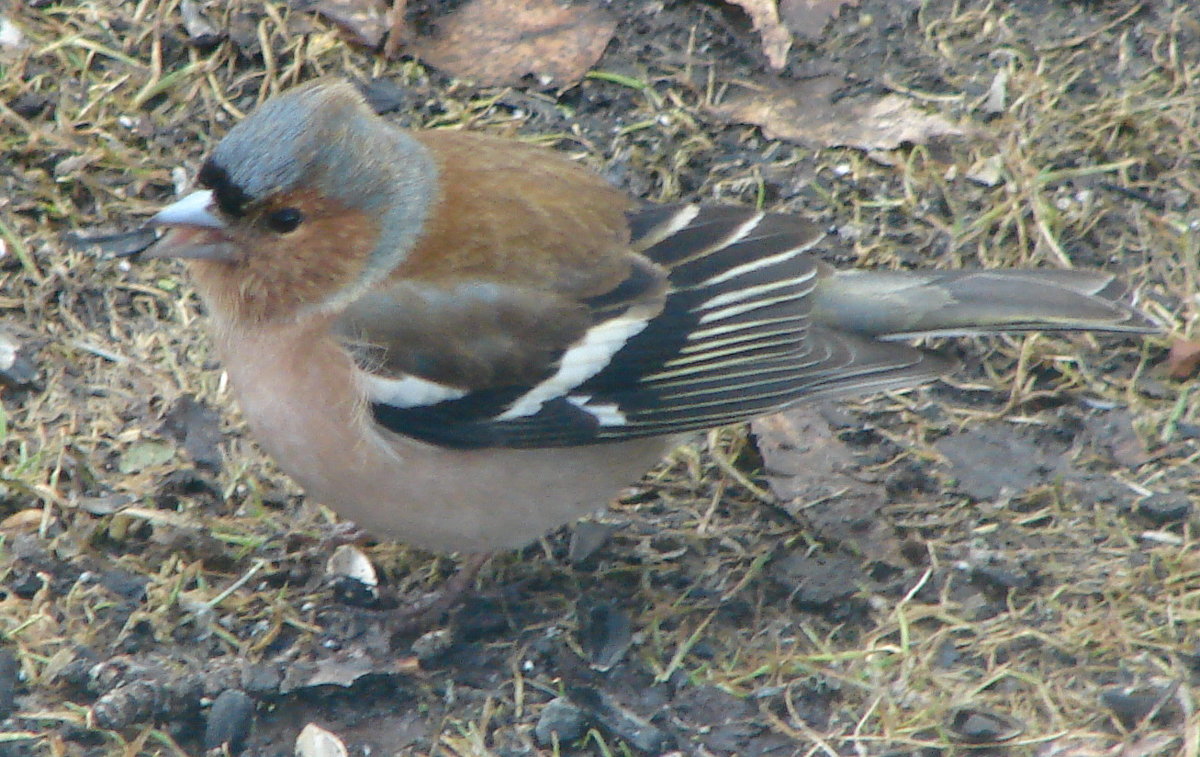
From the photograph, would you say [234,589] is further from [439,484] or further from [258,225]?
[258,225]

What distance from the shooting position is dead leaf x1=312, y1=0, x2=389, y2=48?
4.75m

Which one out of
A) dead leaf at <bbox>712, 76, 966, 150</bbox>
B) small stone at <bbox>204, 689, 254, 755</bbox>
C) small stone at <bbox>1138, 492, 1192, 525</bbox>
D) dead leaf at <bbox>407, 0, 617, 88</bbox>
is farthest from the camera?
dead leaf at <bbox>407, 0, 617, 88</bbox>

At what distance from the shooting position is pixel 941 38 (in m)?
4.84

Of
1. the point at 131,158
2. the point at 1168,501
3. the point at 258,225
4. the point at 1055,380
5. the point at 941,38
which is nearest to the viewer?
the point at 258,225

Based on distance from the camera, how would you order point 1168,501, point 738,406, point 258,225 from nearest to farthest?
1. point 258,225
2. point 738,406
3. point 1168,501

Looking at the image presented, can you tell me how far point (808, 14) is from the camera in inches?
191

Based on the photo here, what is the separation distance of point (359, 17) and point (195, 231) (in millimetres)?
1715

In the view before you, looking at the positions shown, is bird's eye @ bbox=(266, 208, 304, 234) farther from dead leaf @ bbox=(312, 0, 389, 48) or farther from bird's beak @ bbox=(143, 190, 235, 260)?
dead leaf @ bbox=(312, 0, 389, 48)

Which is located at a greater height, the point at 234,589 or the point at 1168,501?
the point at 234,589

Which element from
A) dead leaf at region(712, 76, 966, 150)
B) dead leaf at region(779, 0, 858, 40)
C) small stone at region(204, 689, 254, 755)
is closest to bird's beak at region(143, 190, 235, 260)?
small stone at region(204, 689, 254, 755)

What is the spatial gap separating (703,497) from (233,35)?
2080 mm

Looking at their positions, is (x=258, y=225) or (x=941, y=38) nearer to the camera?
(x=258, y=225)

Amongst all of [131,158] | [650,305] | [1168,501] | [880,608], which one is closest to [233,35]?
[131,158]

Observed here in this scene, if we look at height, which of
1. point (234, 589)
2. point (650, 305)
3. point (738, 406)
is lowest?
point (234, 589)
